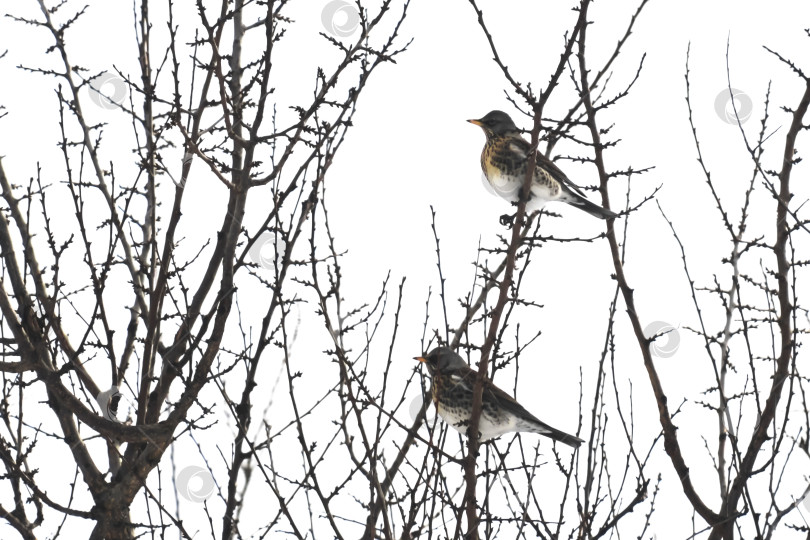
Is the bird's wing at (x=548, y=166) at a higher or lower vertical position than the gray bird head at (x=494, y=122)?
lower

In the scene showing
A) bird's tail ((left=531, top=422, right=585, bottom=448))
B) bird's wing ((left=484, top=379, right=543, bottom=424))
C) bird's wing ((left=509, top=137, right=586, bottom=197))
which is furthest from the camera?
bird's wing ((left=509, top=137, right=586, bottom=197))

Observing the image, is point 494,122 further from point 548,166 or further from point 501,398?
point 501,398

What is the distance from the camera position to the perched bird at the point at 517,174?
27.4 feet

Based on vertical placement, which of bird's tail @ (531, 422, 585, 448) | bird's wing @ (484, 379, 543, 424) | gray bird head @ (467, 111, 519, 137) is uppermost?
gray bird head @ (467, 111, 519, 137)

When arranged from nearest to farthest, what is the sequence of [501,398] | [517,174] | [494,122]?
[501,398] → [517,174] → [494,122]

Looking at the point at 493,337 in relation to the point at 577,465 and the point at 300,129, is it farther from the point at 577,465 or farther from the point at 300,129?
the point at 300,129

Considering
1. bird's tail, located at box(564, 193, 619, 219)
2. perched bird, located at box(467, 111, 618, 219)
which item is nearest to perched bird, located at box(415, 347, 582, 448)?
perched bird, located at box(467, 111, 618, 219)

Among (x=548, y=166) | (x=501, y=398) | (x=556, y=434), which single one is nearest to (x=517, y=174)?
(x=548, y=166)

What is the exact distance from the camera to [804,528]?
491 centimetres

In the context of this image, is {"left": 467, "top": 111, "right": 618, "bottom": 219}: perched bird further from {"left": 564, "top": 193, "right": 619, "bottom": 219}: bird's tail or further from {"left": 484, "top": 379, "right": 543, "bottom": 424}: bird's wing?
{"left": 484, "top": 379, "right": 543, "bottom": 424}: bird's wing

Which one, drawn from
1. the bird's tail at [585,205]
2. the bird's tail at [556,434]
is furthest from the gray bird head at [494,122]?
the bird's tail at [556,434]

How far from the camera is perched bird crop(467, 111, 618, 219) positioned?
329 inches

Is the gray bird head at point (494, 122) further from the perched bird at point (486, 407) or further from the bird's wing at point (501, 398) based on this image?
the bird's wing at point (501, 398)

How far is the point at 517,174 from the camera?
8375mm
